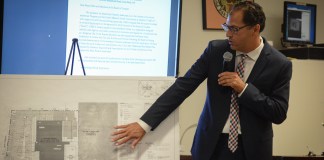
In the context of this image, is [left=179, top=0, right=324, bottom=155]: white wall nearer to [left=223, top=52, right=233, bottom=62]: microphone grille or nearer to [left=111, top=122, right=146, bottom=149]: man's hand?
[left=223, top=52, right=233, bottom=62]: microphone grille

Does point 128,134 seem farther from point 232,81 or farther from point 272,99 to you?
point 272,99

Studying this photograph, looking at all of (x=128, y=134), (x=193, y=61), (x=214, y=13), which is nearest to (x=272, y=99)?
(x=128, y=134)

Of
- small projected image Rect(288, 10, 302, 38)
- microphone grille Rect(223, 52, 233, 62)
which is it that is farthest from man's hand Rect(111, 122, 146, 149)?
small projected image Rect(288, 10, 302, 38)

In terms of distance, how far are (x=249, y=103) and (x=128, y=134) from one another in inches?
24.1

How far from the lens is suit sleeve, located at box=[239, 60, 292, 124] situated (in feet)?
5.22

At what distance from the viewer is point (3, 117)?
1.55 m

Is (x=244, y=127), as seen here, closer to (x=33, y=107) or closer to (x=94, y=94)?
(x=94, y=94)

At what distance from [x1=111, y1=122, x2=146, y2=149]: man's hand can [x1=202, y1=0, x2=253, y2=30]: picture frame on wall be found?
160 cm

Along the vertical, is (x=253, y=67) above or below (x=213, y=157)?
above

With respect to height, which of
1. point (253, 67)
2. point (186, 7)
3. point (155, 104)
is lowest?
point (155, 104)

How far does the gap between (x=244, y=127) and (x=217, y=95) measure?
22 cm

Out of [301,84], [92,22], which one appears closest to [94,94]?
[92,22]

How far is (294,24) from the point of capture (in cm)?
319

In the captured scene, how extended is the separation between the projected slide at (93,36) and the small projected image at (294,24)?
1157mm
